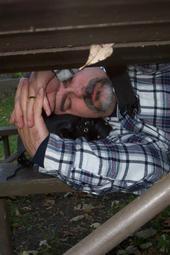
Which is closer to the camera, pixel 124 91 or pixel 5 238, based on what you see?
pixel 124 91

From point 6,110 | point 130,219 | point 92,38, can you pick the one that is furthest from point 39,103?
point 6,110

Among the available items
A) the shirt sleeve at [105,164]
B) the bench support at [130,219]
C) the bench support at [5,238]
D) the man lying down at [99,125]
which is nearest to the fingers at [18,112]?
the man lying down at [99,125]

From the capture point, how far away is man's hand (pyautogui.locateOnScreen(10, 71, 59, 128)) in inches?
95.9

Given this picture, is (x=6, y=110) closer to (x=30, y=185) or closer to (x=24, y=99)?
(x=30, y=185)

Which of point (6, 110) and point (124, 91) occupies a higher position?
point (124, 91)

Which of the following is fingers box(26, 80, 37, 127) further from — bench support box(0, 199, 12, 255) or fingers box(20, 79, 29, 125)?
bench support box(0, 199, 12, 255)

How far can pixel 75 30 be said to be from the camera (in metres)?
1.20

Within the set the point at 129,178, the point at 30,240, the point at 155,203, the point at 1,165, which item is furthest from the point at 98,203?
the point at 155,203

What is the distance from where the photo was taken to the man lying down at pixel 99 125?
2.52m

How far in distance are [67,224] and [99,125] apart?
1608 mm

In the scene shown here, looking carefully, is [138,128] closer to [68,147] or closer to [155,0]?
[68,147]

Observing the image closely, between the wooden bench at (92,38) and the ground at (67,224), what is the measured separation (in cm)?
225

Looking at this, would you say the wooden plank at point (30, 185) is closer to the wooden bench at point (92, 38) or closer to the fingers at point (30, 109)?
the fingers at point (30, 109)

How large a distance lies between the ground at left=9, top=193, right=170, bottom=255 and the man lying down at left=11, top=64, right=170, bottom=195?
113cm
